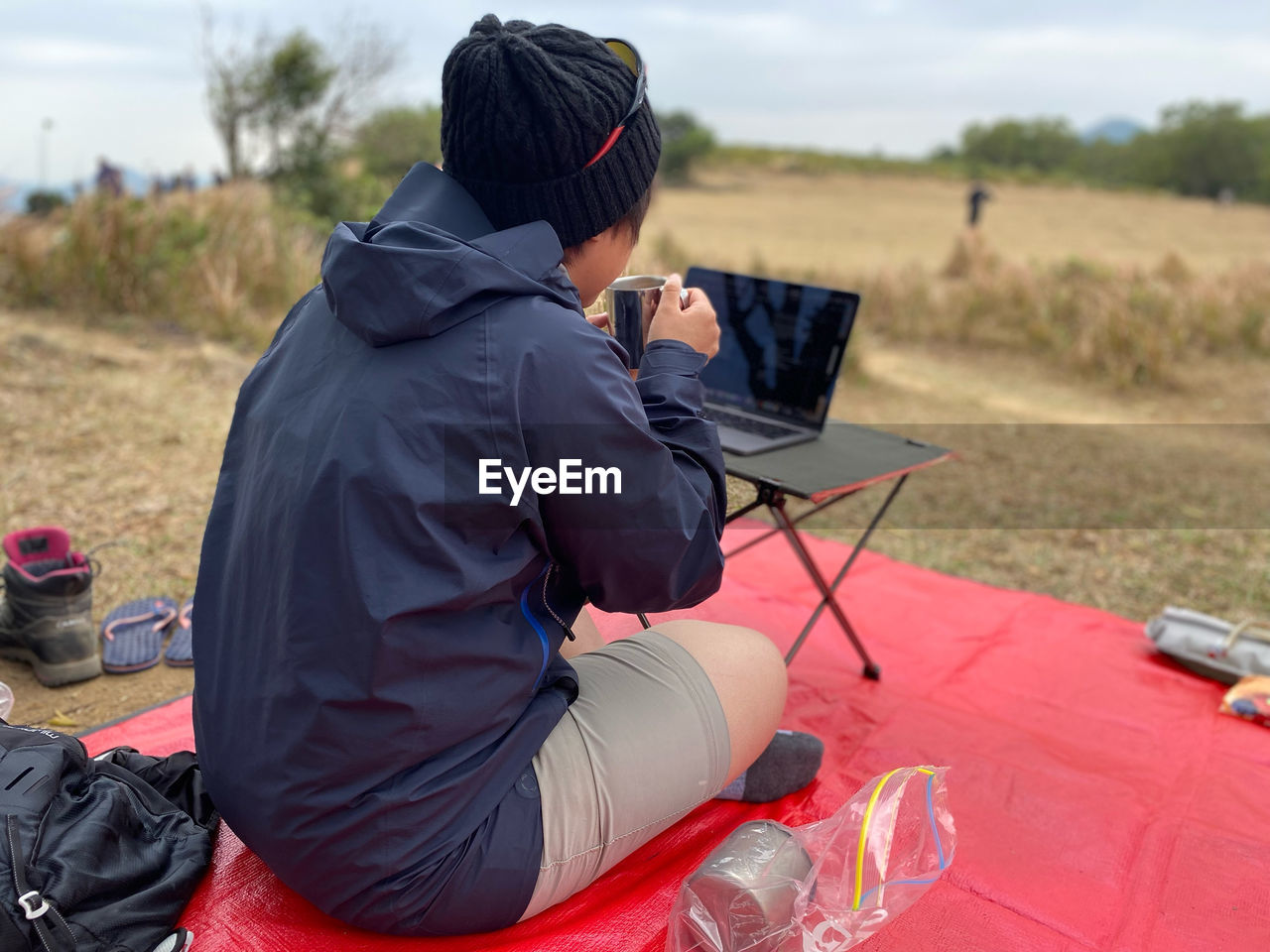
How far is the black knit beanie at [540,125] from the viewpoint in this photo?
1.20m

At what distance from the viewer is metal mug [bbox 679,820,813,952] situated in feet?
4.74

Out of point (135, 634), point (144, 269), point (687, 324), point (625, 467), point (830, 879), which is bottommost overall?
point (135, 634)

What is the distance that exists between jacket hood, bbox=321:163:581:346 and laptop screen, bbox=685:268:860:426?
1062 mm

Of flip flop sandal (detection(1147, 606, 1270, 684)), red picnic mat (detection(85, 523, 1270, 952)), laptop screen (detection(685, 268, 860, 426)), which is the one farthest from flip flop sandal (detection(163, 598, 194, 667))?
flip flop sandal (detection(1147, 606, 1270, 684))

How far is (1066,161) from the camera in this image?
5234 cm

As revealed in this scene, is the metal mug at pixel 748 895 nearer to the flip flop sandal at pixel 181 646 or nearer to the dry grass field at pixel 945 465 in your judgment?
the dry grass field at pixel 945 465

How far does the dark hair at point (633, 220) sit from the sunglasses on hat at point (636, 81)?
11cm

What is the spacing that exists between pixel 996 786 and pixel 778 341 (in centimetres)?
113

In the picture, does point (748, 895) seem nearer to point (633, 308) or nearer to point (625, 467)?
point (625, 467)

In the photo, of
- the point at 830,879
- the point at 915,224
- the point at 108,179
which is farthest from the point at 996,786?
the point at 915,224

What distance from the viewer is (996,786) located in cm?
208

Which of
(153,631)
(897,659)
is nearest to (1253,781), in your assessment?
(897,659)

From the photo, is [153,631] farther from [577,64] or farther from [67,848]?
[577,64]

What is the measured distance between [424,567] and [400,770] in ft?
0.95
